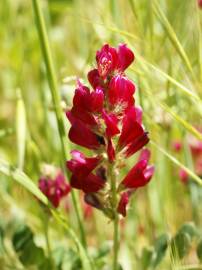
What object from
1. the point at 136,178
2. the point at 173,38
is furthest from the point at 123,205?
the point at 173,38

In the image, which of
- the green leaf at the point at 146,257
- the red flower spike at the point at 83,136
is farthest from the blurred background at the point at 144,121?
the red flower spike at the point at 83,136

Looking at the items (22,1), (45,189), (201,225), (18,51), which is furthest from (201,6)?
(22,1)

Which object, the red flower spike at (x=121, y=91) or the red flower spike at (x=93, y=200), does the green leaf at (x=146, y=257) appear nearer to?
the red flower spike at (x=93, y=200)

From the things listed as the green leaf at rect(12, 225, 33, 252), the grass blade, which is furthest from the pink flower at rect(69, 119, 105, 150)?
the green leaf at rect(12, 225, 33, 252)

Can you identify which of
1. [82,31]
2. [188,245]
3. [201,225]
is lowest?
[201,225]

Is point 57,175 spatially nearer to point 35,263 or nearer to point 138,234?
point 35,263

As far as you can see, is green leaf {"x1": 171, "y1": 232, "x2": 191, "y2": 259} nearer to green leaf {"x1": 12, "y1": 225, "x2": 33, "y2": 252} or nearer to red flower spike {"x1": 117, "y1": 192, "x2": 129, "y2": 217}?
red flower spike {"x1": 117, "y1": 192, "x2": 129, "y2": 217}

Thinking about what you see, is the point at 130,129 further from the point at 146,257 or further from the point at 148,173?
the point at 146,257
